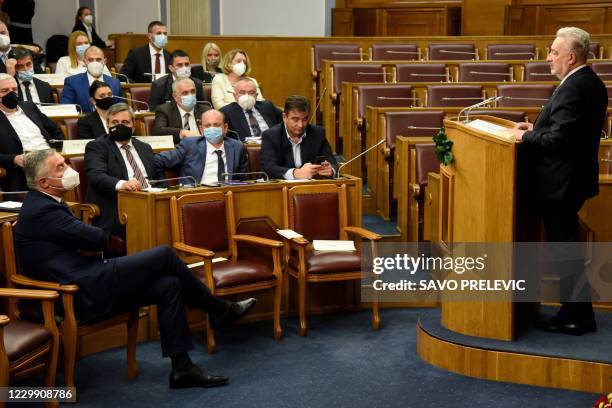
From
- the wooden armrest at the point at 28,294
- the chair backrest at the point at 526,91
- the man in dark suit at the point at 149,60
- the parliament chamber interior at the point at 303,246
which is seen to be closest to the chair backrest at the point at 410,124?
the parliament chamber interior at the point at 303,246

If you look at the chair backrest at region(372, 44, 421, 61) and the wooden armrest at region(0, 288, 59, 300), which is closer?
the wooden armrest at region(0, 288, 59, 300)

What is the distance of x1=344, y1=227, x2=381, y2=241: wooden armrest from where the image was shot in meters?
3.44

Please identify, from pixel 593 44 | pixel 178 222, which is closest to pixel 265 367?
pixel 178 222

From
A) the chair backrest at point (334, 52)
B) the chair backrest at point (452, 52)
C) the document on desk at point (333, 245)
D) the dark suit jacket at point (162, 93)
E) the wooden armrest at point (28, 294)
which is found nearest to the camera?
the wooden armrest at point (28, 294)

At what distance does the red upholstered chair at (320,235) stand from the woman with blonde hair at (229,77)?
4.60ft

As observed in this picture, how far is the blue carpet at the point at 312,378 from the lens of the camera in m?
2.71

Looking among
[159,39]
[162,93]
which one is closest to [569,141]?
[162,93]

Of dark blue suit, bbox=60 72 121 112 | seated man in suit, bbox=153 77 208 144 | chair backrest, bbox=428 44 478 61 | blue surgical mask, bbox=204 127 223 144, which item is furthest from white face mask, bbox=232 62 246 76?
chair backrest, bbox=428 44 478 61

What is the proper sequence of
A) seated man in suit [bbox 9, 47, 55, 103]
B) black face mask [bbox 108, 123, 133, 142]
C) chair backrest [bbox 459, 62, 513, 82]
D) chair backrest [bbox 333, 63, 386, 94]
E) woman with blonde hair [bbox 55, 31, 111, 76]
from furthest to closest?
chair backrest [bbox 459, 62, 513, 82], chair backrest [bbox 333, 63, 386, 94], woman with blonde hair [bbox 55, 31, 111, 76], seated man in suit [bbox 9, 47, 55, 103], black face mask [bbox 108, 123, 133, 142]

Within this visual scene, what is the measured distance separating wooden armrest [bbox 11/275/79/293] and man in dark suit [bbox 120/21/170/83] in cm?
296

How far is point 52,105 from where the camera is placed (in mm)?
4543

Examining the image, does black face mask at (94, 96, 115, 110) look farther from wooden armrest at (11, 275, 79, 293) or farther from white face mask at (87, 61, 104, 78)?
wooden armrest at (11, 275, 79, 293)

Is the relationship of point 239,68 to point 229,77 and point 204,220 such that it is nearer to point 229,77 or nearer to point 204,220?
point 229,77

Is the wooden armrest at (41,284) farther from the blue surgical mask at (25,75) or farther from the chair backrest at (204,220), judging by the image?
the blue surgical mask at (25,75)
